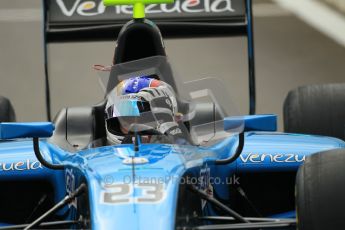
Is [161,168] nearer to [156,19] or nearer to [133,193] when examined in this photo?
[133,193]

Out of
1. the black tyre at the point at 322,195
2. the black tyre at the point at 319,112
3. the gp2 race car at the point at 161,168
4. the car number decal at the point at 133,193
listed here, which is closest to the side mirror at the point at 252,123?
the gp2 race car at the point at 161,168

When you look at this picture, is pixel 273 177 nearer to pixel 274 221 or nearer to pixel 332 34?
pixel 274 221

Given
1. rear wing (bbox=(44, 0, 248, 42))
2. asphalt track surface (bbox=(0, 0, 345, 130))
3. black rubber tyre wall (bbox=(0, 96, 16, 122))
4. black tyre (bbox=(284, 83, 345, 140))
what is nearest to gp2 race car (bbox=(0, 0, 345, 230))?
black tyre (bbox=(284, 83, 345, 140))

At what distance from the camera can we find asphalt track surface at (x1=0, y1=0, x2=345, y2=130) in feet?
31.5

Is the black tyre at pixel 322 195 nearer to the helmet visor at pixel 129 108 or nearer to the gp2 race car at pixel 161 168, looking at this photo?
the gp2 race car at pixel 161 168

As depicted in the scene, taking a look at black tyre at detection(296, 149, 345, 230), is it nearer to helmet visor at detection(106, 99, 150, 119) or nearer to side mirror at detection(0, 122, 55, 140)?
helmet visor at detection(106, 99, 150, 119)

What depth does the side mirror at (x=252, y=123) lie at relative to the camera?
4.36 m

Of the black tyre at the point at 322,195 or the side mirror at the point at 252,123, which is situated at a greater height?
the side mirror at the point at 252,123

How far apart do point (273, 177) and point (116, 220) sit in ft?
5.15

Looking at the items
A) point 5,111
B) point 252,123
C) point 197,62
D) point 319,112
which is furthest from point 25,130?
point 197,62

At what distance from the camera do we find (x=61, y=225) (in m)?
4.71

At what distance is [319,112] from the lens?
6.11 meters

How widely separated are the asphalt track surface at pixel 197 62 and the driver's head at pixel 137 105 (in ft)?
13.6

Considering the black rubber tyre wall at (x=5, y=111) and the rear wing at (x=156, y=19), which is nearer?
the black rubber tyre wall at (x=5, y=111)
